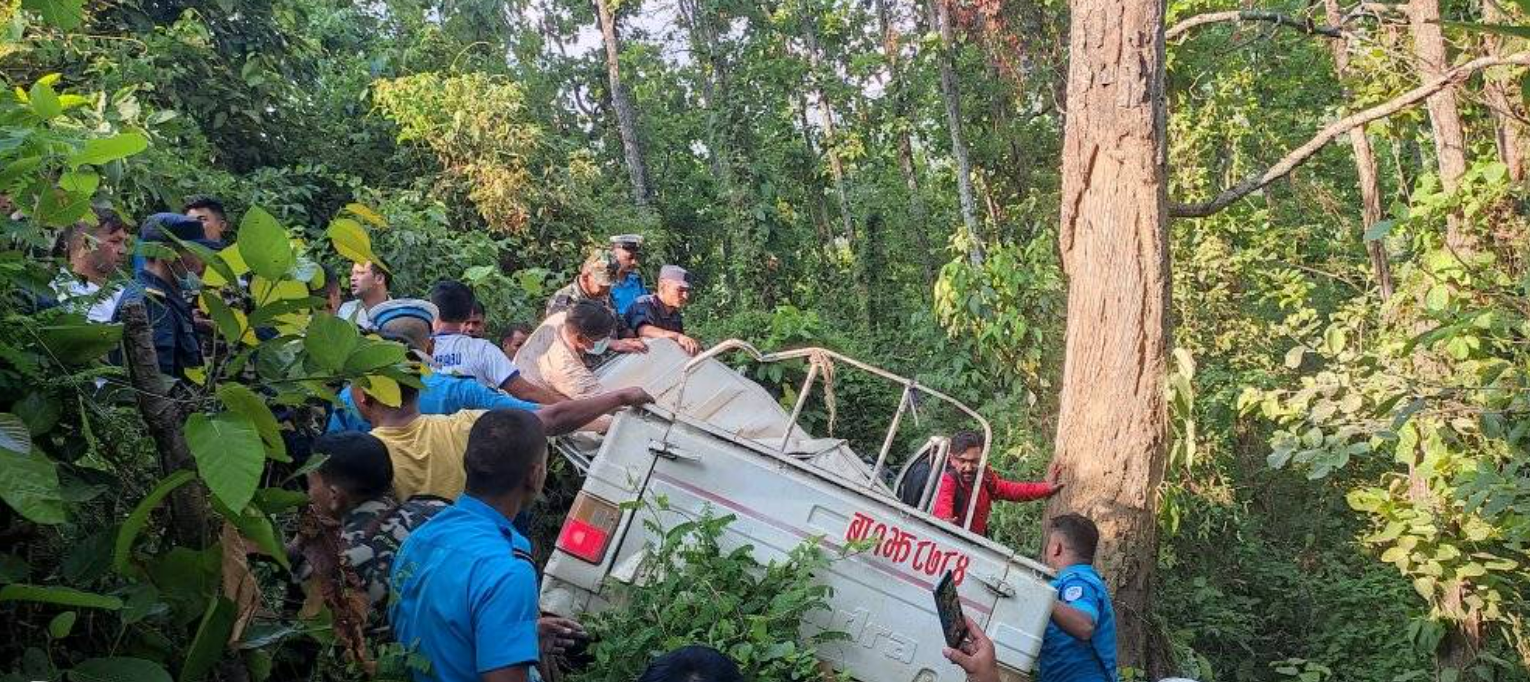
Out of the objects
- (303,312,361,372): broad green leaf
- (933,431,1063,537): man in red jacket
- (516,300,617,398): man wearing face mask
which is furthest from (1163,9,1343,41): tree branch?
(303,312,361,372): broad green leaf

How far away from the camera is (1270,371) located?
476 inches

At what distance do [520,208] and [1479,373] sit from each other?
733 cm

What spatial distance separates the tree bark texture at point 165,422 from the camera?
2221 mm

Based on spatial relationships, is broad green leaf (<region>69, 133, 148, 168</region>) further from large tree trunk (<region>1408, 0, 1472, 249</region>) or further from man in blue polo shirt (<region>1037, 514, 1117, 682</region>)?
large tree trunk (<region>1408, 0, 1472, 249</region>)

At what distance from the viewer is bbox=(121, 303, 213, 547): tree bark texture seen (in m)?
2.22

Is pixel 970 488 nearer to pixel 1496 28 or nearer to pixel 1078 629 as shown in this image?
pixel 1078 629

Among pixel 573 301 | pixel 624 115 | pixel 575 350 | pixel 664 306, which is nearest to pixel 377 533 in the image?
pixel 575 350

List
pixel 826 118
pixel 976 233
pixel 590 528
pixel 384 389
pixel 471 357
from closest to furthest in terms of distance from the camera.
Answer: pixel 384 389, pixel 590 528, pixel 471 357, pixel 976 233, pixel 826 118

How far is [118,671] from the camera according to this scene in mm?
2098

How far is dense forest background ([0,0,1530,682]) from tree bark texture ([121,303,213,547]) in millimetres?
64

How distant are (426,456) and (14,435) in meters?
2.13

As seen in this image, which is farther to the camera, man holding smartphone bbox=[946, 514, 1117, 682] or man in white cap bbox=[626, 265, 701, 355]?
man in white cap bbox=[626, 265, 701, 355]

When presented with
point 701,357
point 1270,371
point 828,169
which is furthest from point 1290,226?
point 701,357

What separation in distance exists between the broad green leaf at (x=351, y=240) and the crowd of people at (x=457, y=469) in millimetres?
131
